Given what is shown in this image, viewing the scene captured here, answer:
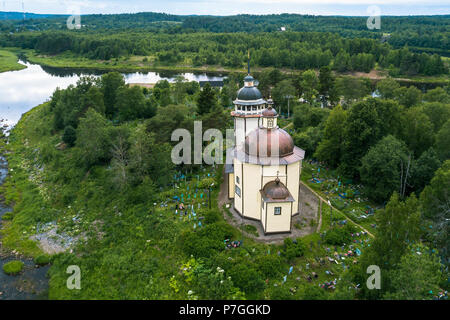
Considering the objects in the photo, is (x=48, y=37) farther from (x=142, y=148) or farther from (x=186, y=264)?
(x=186, y=264)

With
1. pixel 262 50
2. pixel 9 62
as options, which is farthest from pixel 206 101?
pixel 9 62

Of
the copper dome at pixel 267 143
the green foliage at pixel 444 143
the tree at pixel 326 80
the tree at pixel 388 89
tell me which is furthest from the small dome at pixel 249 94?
the tree at pixel 326 80

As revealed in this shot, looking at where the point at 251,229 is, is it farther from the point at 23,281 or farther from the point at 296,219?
the point at 23,281

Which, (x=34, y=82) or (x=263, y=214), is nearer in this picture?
(x=263, y=214)

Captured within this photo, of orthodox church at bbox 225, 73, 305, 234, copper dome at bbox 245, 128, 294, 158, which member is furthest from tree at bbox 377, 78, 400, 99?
copper dome at bbox 245, 128, 294, 158

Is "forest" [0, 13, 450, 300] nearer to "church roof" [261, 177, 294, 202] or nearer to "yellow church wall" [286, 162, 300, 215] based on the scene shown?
"church roof" [261, 177, 294, 202]

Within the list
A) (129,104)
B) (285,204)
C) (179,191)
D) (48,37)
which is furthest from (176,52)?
(285,204)

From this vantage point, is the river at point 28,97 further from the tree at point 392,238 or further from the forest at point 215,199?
the tree at point 392,238
